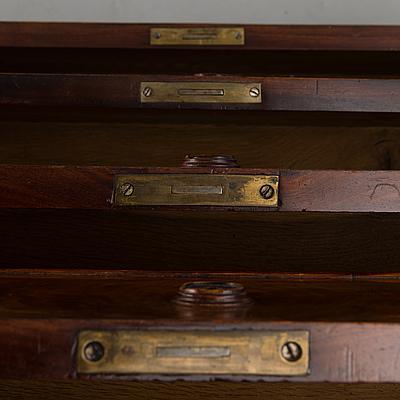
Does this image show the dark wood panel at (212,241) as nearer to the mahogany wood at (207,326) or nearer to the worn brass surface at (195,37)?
the worn brass surface at (195,37)

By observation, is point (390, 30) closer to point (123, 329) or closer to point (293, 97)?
point (293, 97)

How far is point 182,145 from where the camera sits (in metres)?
1.53

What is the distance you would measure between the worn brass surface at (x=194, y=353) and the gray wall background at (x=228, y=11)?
110 cm

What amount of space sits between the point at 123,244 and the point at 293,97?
41 cm

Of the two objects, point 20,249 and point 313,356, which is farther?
point 20,249

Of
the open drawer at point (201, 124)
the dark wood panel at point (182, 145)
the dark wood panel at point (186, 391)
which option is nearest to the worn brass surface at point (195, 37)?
the open drawer at point (201, 124)

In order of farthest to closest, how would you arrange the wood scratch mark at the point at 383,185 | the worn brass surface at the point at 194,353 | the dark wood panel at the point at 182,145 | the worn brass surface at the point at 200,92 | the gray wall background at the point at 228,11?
1. the gray wall background at the point at 228,11
2. the dark wood panel at the point at 182,145
3. the worn brass surface at the point at 200,92
4. the wood scratch mark at the point at 383,185
5. the worn brass surface at the point at 194,353

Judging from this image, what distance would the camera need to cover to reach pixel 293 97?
1.19 meters

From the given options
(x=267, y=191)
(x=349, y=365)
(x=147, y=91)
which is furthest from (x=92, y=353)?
(x=147, y=91)

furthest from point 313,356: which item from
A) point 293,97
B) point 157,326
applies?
point 293,97

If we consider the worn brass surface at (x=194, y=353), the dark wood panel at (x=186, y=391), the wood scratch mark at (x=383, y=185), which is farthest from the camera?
the dark wood panel at (x=186, y=391)

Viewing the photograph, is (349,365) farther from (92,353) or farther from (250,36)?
(250,36)

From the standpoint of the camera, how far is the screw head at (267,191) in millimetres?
955

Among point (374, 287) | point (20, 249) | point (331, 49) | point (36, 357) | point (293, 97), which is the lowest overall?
point (36, 357)
